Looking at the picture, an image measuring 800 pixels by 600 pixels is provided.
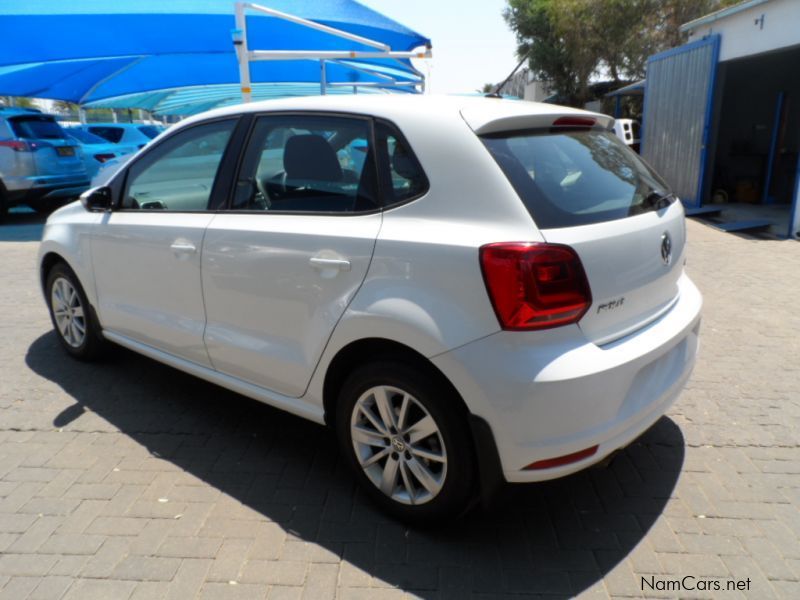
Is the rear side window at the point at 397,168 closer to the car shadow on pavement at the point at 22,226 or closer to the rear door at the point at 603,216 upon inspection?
the rear door at the point at 603,216

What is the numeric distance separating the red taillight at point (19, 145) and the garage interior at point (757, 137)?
1223 cm

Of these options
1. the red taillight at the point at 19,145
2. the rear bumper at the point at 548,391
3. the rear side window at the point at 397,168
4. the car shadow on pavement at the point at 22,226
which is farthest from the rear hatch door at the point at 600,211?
the red taillight at the point at 19,145

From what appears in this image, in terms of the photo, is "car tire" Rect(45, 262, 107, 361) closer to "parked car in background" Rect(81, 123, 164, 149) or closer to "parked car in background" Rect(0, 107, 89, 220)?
"parked car in background" Rect(0, 107, 89, 220)

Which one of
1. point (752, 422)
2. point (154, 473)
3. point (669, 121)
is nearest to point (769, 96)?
point (669, 121)

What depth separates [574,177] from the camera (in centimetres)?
267

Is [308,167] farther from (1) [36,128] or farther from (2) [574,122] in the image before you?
(1) [36,128]

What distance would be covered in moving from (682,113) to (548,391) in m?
11.7

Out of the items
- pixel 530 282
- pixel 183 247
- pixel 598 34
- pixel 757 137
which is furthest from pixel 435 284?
pixel 598 34

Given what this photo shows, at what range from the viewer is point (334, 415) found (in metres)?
2.95

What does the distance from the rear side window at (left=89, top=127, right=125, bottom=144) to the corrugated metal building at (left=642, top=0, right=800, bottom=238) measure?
42.8ft

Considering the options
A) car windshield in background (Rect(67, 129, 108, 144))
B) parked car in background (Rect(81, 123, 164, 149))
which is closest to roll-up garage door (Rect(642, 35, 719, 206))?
parked car in background (Rect(81, 123, 164, 149))

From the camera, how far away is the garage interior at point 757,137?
1241 cm

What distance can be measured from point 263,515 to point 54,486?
1096 millimetres

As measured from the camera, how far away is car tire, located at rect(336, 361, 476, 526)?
2.46 meters
